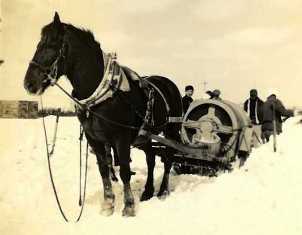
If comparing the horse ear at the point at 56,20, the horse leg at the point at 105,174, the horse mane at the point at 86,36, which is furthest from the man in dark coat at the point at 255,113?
the horse ear at the point at 56,20

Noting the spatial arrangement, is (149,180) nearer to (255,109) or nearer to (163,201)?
(163,201)

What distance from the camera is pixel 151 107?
22.5 ft

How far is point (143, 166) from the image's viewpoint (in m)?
9.02

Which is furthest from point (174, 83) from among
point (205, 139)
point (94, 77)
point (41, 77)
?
point (41, 77)

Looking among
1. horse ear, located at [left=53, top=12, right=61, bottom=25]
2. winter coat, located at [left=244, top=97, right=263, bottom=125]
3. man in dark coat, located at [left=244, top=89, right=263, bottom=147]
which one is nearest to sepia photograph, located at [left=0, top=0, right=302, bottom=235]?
horse ear, located at [left=53, top=12, right=61, bottom=25]

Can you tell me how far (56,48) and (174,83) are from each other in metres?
2.28

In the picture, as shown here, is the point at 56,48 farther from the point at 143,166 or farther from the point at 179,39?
the point at 143,166

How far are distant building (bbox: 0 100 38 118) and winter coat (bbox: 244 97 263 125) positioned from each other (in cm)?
346

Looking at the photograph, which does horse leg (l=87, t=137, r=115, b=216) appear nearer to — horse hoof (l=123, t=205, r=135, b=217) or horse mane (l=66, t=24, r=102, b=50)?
horse hoof (l=123, t=205, r=135, b=217)

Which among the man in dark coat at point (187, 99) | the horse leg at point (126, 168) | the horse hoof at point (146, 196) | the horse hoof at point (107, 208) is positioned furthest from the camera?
the man in dark coat at point (187, 99)

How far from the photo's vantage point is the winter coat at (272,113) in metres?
7.68

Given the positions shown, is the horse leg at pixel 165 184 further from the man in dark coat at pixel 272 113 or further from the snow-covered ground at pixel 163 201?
the man in dark coat at pixel 272 113

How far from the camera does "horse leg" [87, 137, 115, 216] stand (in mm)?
6461

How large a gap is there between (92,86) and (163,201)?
1978 millimetres
